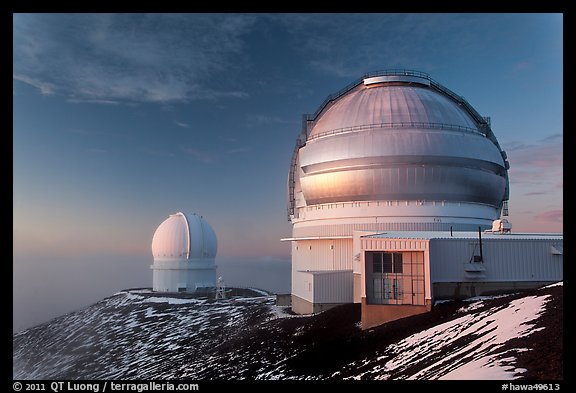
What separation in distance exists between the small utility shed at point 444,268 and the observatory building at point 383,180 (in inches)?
183

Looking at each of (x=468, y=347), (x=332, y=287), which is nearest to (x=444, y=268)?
(x=332, y=287)

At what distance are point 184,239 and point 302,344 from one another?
26998 mm

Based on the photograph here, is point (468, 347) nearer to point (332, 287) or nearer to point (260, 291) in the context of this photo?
point (332, 287)

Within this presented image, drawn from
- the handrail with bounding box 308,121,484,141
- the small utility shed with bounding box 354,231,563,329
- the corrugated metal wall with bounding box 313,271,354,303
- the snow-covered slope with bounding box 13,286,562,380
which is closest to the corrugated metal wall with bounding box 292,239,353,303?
the corrugated metal wall with bounding box 313,271,354,303

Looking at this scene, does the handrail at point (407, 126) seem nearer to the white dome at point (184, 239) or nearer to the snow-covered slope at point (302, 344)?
the snow-covered slope at point (302, 344)

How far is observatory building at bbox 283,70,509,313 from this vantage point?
86.0ft

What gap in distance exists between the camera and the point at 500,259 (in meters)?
20.0

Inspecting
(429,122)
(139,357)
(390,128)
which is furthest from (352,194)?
(139,357)

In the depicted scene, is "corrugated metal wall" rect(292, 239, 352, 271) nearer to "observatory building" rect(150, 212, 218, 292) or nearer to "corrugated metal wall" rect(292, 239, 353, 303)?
"corrugated metal wall" rect(292, 239, 353, 303)

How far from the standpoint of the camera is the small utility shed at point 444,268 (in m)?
19.1
